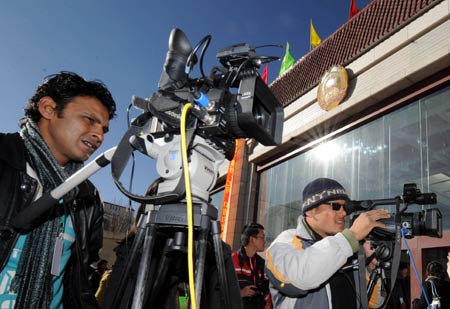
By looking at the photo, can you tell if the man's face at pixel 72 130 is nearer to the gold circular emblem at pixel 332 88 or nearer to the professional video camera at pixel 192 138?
the professional video camera at pixel 192 138

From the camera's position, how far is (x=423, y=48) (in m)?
6.17

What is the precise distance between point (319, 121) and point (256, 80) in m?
7.36

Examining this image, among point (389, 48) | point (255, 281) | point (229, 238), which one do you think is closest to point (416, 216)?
point (255, 281)

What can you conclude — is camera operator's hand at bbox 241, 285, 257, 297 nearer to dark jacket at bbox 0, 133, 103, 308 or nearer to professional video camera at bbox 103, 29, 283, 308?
dark jacket at bbox 0, 133, 103, 308

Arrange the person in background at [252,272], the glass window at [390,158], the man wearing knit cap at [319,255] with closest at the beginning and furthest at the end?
the man wearing knit cap at [319,255], the person in background at [252,272], the glass window at [390,158]

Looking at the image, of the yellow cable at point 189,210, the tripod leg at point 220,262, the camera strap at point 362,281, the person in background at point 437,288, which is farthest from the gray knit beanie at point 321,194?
the person in background at point 437,288

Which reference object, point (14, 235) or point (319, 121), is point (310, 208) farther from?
point (319, 121)

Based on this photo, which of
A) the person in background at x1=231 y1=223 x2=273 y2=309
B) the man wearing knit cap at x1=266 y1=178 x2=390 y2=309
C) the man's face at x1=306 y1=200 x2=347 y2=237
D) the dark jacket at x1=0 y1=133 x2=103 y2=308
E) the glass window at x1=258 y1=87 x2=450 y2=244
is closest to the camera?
the dark jacket at x1=0 y1=133 x2=103 y2=308

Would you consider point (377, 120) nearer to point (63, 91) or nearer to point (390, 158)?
point (390, 158)

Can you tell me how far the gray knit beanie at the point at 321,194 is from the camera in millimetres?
2039

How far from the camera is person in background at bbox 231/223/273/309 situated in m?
3.66

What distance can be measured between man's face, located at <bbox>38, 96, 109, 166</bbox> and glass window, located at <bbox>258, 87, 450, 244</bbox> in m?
5.69

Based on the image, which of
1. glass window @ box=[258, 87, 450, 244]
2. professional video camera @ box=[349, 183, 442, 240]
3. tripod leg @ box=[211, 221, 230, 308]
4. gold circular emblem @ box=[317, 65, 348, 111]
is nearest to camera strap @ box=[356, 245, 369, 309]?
professional video camera @ box=[349, 183, 442, 240]

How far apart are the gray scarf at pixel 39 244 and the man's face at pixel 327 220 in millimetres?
1418
